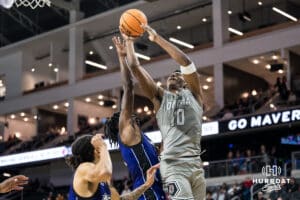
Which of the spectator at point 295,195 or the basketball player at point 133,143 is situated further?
the spectator at point 295,195

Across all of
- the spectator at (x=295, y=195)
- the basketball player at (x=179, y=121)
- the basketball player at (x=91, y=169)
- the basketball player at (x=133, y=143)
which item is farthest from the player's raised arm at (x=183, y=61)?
the spectator at (x=295, y=195)

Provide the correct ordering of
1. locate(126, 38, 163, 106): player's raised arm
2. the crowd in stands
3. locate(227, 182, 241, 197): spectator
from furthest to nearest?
1. the crowd in stands
2. locate(227, 182, 241, 197): spectator
3. locate(126, 38, 163, 106): player's raised arm

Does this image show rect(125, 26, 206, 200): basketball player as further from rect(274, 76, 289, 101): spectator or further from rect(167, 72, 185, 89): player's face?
rect(274, 76, 289, 101): spectator

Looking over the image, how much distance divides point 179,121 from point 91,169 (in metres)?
1.13

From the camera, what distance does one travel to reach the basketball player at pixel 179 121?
19.1ft

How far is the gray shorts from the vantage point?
569 centimetres

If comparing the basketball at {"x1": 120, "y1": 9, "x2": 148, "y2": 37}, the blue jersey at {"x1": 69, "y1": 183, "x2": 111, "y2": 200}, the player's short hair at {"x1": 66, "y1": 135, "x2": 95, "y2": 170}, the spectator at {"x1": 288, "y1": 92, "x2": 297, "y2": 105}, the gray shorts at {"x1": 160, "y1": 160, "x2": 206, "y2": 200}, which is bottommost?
the blue jersey at {"x1": 69, "y1": 183, "x2": 111, "y2": 200}

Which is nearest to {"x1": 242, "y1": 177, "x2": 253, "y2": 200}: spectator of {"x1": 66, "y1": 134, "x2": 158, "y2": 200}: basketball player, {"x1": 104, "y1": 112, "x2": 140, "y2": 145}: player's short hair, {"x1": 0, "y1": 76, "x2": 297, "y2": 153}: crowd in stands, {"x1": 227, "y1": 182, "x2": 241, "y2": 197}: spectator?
{"x1": 227, "y1": 182, "x2": 241, "y2": 197}: spectator

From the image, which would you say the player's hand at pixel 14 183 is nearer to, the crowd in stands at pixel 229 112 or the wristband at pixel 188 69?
the wristband at pixel 188 69

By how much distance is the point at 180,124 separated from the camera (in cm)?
597

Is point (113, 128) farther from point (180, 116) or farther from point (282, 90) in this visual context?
point (282, 90)

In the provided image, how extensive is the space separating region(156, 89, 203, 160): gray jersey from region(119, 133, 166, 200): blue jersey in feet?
1.19

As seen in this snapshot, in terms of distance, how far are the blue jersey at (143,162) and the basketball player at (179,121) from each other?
0.35 meters

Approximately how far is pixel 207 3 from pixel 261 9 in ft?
10.6
